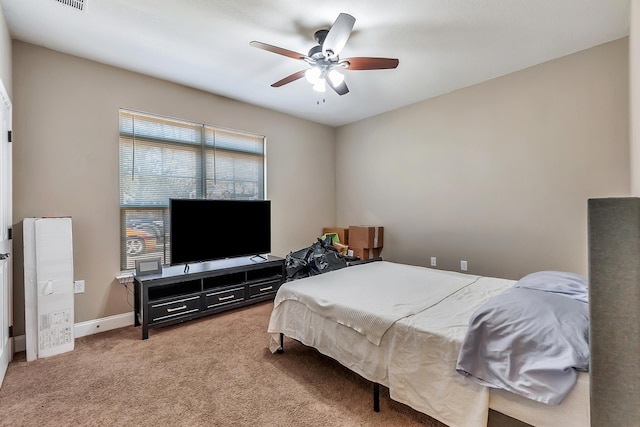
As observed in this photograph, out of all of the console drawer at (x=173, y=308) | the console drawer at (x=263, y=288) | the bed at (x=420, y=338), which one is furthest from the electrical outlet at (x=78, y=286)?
the bed at (x=420, y=338)

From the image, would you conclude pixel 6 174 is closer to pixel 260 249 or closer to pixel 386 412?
pixel 260 249

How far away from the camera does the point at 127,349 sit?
252 centimetres

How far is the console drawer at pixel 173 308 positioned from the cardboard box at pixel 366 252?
2.42 metres

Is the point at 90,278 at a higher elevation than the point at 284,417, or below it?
higher

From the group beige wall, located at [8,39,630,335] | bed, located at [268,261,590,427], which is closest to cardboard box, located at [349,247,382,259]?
beige wall, located at [8,39,630,335]

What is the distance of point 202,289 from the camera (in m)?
3.16

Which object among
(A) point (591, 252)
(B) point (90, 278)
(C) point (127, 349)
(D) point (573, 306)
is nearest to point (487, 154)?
(D) point (573, 306)

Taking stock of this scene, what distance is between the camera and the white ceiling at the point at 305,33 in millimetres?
2137

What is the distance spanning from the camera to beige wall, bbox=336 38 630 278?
271 centimetres

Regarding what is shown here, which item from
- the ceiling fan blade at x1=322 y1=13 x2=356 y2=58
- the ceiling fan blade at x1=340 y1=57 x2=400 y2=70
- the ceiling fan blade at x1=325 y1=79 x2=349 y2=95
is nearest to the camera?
the ceiling fan blade at x1=322 y1=13 x2=356 y2=58

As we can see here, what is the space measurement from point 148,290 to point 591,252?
329 centimetres

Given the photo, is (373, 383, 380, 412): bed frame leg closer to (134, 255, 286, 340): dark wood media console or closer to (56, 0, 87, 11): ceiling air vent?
(134, 255, 286, 340): dark wood media console

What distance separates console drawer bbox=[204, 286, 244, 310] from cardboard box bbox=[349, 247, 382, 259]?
1902 millimetres

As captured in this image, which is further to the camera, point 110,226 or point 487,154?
point 487,154
